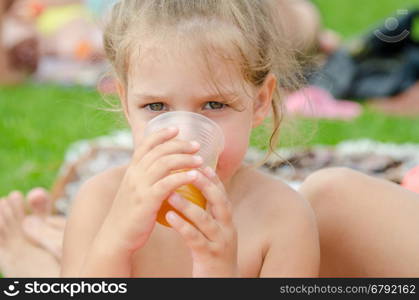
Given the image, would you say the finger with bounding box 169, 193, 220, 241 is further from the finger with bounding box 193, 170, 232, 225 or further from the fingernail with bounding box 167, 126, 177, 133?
the fingernail with bounding box 167, 126, 177, 133

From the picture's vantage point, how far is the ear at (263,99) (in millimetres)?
2084

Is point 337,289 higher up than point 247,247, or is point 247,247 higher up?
point 247,247

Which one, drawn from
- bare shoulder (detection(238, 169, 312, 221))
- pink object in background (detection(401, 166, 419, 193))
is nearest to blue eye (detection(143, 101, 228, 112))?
bare shoulder (detection(238, 169, 312, 221))

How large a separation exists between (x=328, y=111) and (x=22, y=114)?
6.29 feet

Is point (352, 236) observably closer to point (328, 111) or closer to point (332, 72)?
point (328, 111)

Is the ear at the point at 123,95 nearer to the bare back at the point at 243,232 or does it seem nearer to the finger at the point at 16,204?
the bare back at the point at 243,232

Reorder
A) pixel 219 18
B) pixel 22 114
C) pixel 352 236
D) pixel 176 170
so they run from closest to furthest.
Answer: pixel 176 170 → pixel 219 18 → pixel 352 236 → pixel 22 114

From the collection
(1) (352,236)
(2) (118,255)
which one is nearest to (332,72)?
(1) (352,236)

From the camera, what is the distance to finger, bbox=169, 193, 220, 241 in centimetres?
160

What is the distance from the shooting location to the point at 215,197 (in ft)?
5.33

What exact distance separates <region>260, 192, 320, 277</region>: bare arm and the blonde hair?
0.35 m

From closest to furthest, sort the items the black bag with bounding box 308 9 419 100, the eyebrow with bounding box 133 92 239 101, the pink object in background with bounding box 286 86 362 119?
the eyebrow with bounding box 133 92 239 101 → the pink object in background with bounding box 286 86 362 119 → the black bag with bounding box 308 9 419 100

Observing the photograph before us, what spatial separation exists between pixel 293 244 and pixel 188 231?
17.5 inches

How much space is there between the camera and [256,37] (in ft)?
6.54
